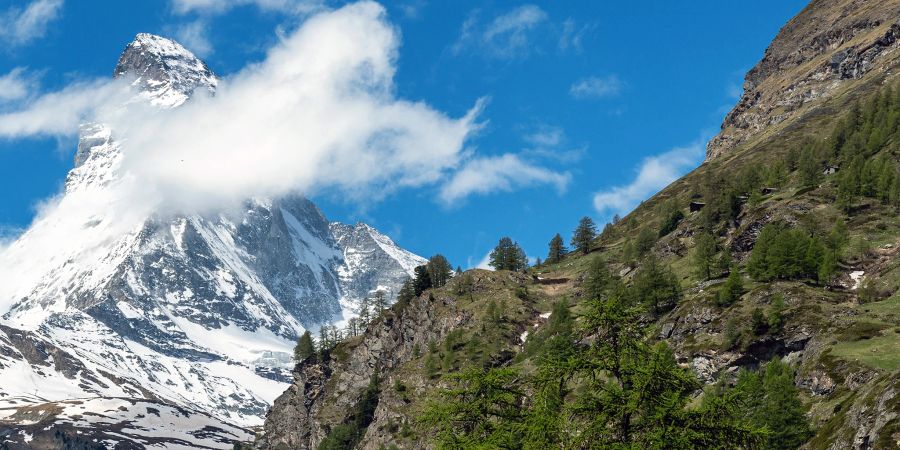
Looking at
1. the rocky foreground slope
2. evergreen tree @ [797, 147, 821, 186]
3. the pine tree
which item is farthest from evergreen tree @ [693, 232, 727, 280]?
evergreen tree @ [797, 147, 821, 186]

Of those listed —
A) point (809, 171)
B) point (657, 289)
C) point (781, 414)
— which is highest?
point (809, 171)

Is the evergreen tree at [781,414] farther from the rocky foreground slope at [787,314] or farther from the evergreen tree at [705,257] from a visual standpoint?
the evergreen tree at [705,257]

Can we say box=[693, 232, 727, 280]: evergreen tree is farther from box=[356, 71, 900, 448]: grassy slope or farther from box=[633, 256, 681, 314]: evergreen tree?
box=[633, 256, 681, 314]: evergreen tree

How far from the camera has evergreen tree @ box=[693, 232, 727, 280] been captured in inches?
5822

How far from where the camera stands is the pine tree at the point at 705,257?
485ft

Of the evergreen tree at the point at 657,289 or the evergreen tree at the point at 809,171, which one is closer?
the evergreen tree at the point at 657,289

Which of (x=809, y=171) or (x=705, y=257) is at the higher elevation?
(x=809, y=171)

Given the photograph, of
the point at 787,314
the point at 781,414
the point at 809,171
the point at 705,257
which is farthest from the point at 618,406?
the point at 809,171

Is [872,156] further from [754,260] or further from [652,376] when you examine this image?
[652,376]

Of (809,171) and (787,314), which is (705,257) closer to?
(787,314)

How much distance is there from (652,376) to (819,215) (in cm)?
13687

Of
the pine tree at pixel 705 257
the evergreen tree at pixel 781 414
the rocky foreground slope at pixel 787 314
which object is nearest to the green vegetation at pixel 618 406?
the rocky foreground slope at pixel 787 314

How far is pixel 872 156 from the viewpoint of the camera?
577ft

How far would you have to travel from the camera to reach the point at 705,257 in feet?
489
